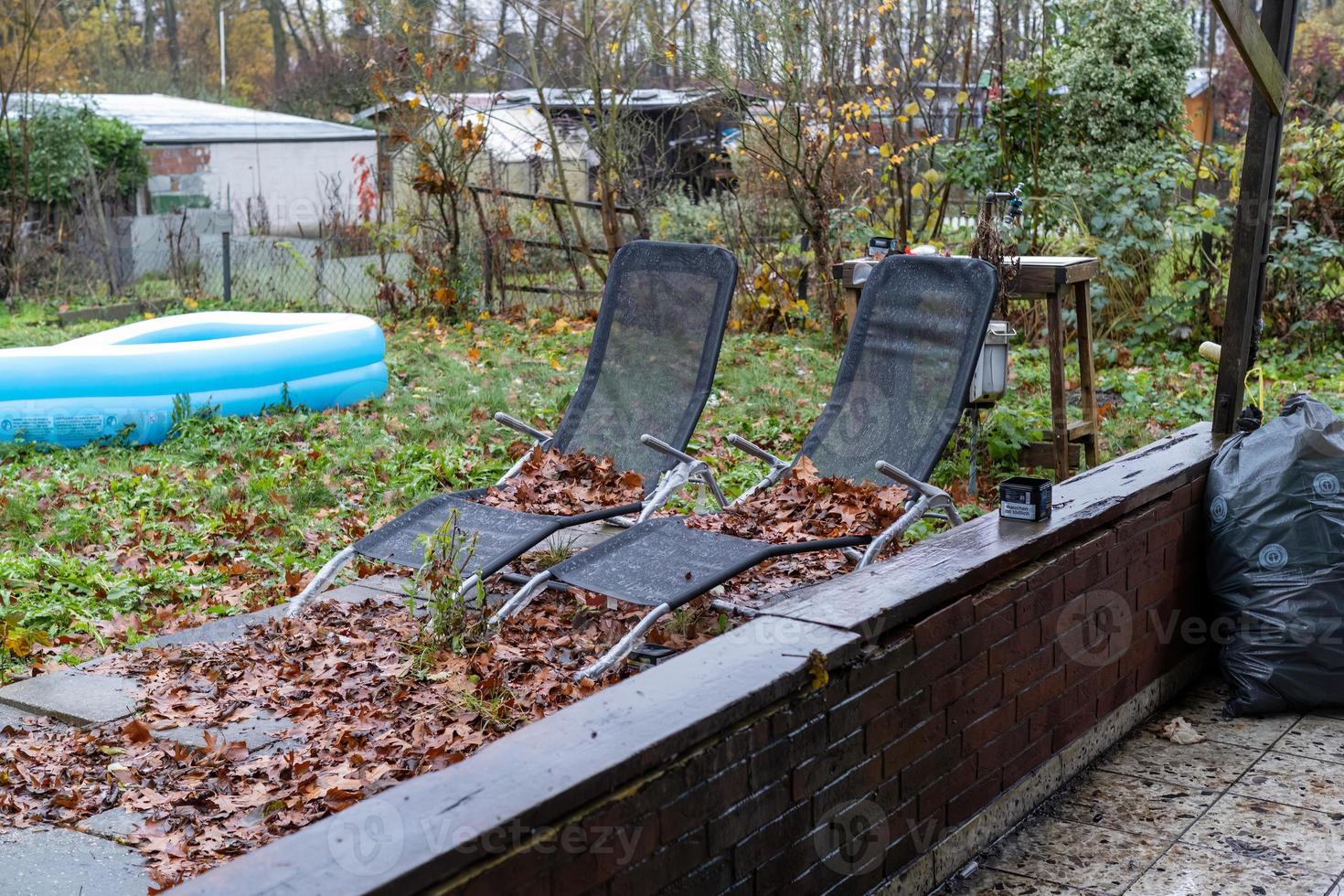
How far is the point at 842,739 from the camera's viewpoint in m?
2.65

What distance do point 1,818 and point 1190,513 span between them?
3.45 metres

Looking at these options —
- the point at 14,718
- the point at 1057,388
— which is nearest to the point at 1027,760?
the point at 14,718

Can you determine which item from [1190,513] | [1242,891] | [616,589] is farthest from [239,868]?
[1190,513]

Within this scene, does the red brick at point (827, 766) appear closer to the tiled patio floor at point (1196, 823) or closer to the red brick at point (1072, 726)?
the tiled patio floor at point (1196, 823)

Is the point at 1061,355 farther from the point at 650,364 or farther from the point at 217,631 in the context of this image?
the point at 217,631

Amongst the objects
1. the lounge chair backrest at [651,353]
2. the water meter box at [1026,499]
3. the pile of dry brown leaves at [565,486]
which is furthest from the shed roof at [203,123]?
the water meter box at [1026,499]

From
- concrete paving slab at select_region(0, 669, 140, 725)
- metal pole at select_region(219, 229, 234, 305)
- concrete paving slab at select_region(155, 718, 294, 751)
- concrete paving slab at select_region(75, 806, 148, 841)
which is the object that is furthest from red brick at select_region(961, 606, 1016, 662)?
metal pole at select_region(219, 229, 234, 305)

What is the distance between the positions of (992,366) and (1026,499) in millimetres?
2477

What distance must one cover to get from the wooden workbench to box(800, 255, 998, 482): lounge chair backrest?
1.26 meters

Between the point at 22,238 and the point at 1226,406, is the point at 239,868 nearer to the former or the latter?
the point at 1226,406

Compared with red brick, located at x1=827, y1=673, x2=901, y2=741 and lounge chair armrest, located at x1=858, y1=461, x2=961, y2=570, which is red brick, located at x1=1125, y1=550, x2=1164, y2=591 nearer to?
lounge chair armrest, located at x1=858, y1=461, x2=961, y2=570

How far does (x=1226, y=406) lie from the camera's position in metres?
4.51

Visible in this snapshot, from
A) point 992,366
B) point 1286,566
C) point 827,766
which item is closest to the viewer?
point 827,766

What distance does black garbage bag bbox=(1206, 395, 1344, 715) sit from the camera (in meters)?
3.88
